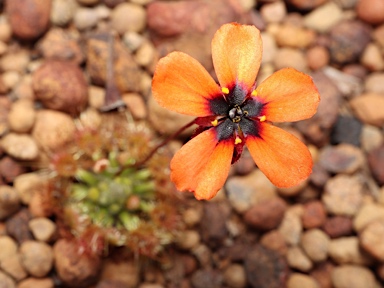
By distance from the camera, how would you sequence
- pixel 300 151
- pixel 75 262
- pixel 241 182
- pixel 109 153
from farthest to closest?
pixel 241 182 < pixel 109 153 < pixel 75 262 < pixel 300 151

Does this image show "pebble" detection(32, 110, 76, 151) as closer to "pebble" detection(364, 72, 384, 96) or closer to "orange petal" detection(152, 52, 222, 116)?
"orange petal" detection(152, 52, 222, 116)

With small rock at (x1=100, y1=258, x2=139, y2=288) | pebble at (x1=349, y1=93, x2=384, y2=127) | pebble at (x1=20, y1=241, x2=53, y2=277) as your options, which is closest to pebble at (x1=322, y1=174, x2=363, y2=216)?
pebble at (x1=349, y1=93, x2=384, y2=127)

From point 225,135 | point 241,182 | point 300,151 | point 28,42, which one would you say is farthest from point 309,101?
point 28,42

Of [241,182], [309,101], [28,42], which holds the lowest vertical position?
[241,182]

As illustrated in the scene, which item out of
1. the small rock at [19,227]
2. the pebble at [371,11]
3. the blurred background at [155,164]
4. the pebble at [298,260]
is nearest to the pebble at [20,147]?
the blurred background at [155,164]

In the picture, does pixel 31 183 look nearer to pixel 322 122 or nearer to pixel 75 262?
pixel 75 262

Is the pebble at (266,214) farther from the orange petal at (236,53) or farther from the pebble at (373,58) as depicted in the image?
the orange petal at (236,53)
